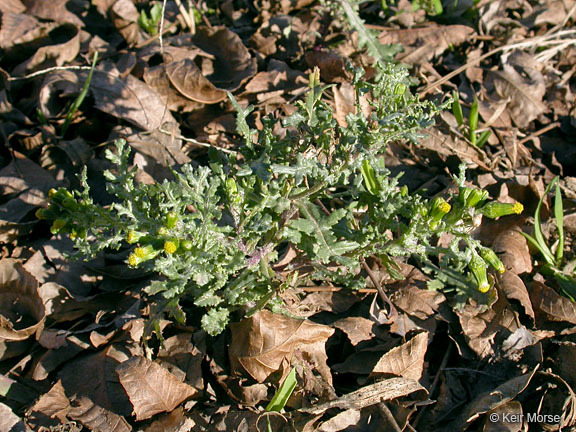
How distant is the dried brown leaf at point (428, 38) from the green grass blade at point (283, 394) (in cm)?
290

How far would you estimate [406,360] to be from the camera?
2867 millimetres

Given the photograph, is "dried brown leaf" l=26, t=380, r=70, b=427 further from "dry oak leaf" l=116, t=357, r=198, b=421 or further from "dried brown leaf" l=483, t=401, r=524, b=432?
"dried brown leaf" l=483, t=401, r=524, b=432

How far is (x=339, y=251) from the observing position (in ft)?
8.29

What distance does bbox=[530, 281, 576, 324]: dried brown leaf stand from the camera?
3015 mm

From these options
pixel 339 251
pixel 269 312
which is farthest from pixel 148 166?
pixel 339 251

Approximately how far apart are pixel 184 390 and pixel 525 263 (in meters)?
2.23

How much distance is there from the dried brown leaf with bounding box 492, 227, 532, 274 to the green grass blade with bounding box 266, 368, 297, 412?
157cm

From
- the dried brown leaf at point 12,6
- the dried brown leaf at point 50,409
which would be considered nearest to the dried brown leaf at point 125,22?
the dried brown leaf at point 12,6

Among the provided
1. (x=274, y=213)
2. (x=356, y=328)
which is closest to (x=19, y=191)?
(x=274, y=213)

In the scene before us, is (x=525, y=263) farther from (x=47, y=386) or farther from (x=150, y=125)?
(x=47, y=386)

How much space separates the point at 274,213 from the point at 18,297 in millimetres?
1698

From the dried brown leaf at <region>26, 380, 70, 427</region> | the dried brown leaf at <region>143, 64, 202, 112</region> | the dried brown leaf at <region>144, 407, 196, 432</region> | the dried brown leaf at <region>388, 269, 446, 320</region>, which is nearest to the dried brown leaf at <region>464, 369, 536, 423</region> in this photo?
the dried brown leaf at <region>388, 269, 446, 320</region>

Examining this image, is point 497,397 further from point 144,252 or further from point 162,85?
point 162,85

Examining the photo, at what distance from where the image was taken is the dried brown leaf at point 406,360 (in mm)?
2816
